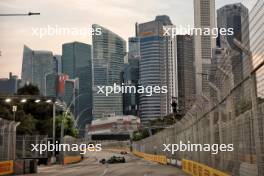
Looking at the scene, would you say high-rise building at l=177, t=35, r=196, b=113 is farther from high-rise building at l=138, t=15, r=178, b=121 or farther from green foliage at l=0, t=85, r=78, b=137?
green foliage at l=0, t=85, r=78, b=137

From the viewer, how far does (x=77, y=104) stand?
628 ft

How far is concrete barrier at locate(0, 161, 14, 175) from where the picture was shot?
131ft

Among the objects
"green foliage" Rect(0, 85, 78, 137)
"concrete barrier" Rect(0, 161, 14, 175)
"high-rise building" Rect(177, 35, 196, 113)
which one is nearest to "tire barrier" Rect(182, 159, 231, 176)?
"concrete barrier" Rect(0, 161, 14, 175)

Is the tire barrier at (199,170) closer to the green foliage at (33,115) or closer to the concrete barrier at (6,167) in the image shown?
the concrete barrier at (6,167)

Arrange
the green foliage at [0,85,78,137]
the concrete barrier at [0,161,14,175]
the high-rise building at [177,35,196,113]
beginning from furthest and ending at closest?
the high-rise building at [177,35,196,113], the green foliage at [0,85,78,137], the concrete barrier at [0,161,14,175]

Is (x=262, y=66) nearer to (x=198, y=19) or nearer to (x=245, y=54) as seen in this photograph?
(x=245, y=54)

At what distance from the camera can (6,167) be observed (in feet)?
137

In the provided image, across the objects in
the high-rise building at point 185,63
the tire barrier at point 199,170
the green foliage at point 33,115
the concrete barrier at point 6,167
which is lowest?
the concrete barrier at point 6,167

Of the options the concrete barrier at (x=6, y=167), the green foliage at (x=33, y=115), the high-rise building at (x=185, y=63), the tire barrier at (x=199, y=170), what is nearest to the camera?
the tire barrier at (x=199, y=170)

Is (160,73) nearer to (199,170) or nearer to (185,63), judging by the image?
(185,63)

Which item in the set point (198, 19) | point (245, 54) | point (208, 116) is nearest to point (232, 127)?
point (245, 54)

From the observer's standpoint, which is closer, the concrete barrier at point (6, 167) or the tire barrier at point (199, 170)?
the tire barrier at point (199, 170)

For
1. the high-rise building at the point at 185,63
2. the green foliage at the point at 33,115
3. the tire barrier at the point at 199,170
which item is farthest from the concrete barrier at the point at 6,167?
the high-rise building at the point at 185,63

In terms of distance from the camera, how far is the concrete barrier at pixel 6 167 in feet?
131
